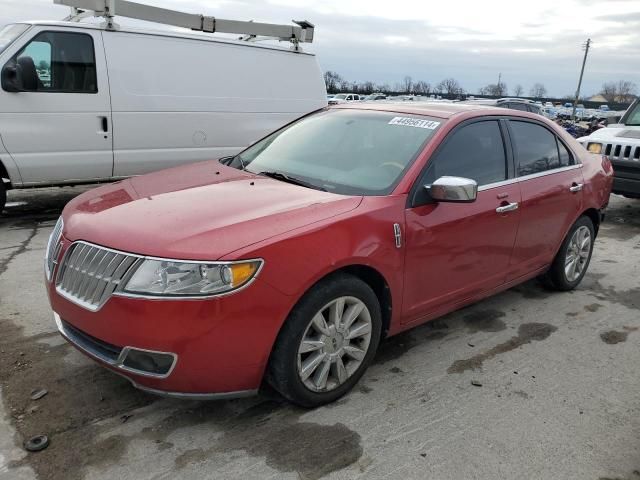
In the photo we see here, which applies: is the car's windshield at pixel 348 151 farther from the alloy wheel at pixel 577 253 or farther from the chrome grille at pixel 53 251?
the alloy wheel at pixel 577 253

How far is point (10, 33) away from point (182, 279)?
204 inches

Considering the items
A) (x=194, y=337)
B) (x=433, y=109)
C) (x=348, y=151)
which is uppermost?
(x=433, y=109)

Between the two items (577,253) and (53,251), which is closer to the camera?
(53,251)

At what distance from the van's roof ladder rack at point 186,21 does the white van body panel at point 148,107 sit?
0.24 m

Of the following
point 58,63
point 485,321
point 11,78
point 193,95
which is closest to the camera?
point 485,321

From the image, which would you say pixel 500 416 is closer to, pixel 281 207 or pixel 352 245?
pixel 352 245

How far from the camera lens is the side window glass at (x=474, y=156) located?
341cm

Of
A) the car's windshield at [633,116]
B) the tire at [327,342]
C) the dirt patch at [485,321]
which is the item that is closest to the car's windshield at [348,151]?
the tire at [327,342]

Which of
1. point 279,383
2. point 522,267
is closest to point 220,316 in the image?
point 279,383

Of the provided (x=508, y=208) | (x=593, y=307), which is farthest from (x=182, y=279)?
(x=593, y=307)

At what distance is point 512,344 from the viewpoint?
3.82m

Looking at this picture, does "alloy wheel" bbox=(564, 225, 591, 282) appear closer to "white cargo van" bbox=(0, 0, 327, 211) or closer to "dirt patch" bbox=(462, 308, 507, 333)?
"dirt patch" bbox=(462, 308, 507, 333)

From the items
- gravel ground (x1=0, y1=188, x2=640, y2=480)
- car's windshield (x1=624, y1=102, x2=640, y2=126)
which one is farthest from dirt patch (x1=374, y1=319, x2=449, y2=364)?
car's windshield (x1=624, y1=102, x2=640, y2=126)

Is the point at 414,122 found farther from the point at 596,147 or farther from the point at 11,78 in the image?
the point at 596,147
